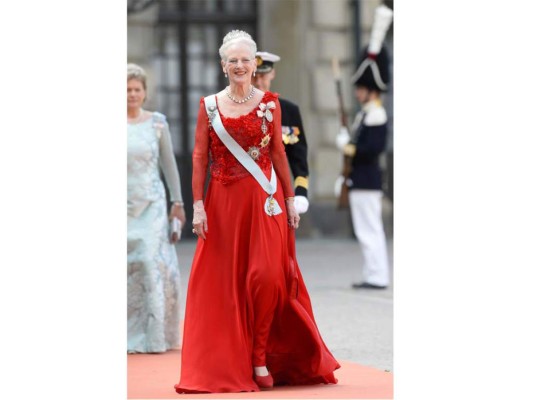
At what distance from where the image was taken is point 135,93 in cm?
955

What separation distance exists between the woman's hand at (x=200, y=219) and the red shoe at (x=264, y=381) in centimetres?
78

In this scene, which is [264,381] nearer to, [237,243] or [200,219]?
[237,243]

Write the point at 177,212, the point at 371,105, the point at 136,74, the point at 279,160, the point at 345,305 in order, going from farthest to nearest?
the point at 371,105, the point at 345,305, the point at 177,212, the point at 136,74, the point at 279,160

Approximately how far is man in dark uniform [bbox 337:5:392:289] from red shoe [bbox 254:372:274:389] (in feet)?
19.5

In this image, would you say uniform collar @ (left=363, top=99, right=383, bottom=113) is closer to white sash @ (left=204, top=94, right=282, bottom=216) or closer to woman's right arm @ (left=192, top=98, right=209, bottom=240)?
white sash @ (left=204, top=94, right=282, bottom=216)

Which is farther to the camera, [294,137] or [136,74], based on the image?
[136,74]

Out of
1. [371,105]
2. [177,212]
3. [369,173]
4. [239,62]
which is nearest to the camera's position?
[239,62]

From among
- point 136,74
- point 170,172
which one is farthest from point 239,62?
point 170,172

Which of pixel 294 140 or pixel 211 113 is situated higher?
pixel 211 113

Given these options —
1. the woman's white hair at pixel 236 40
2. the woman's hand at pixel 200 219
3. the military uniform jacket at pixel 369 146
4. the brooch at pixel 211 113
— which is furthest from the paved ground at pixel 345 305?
the woman's white hair at pixel 236 40

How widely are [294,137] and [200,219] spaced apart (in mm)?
1402

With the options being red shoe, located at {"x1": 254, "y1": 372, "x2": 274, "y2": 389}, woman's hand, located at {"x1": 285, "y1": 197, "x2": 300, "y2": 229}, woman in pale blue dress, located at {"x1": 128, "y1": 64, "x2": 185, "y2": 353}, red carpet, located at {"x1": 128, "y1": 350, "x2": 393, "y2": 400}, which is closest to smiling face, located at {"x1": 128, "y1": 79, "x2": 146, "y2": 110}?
woman in pale blue dress, located at {"x1": 128, "y1": 64, "x2": 185, "y2": 353}
